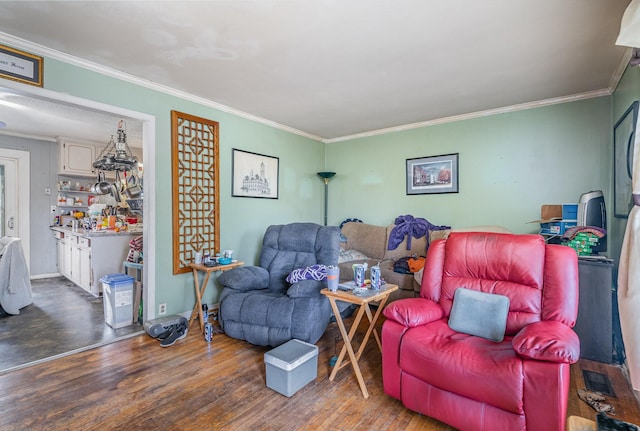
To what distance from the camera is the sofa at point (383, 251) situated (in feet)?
11.7

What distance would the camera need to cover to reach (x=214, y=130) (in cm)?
365

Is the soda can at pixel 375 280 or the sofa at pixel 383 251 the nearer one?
the soda can at pixel 375 280

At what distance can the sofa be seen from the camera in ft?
11.7

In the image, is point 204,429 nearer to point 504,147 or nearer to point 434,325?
point 434,325

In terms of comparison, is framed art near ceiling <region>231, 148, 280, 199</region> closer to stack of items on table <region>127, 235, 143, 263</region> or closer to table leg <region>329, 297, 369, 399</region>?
stack of items on table <region>127, 235, 143, 263</region>

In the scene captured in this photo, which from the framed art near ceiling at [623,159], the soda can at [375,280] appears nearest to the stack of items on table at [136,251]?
the soda can at [375,280]

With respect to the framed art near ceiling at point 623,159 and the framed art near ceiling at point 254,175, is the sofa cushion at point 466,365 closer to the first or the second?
the framed art near ceiling at point 623,159

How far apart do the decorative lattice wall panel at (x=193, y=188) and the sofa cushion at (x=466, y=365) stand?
2.51 meters

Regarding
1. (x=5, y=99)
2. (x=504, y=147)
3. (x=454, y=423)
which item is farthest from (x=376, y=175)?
(x=5, y=99)

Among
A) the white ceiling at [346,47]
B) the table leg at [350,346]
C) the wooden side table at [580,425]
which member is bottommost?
the table leg at [350,346]

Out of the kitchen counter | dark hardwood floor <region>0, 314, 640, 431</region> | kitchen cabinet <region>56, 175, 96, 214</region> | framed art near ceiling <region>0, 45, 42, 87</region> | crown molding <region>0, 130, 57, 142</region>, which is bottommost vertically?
dark hardwood floor <region>0, 314, 640, 431</region>

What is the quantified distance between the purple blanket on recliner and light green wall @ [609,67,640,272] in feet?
5.29

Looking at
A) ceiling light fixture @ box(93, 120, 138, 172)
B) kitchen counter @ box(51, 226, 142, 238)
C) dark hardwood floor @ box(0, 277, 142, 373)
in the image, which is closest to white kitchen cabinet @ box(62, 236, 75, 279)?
kitchen counter @ box(51, 226, 142, 238)

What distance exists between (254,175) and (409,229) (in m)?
2.18
